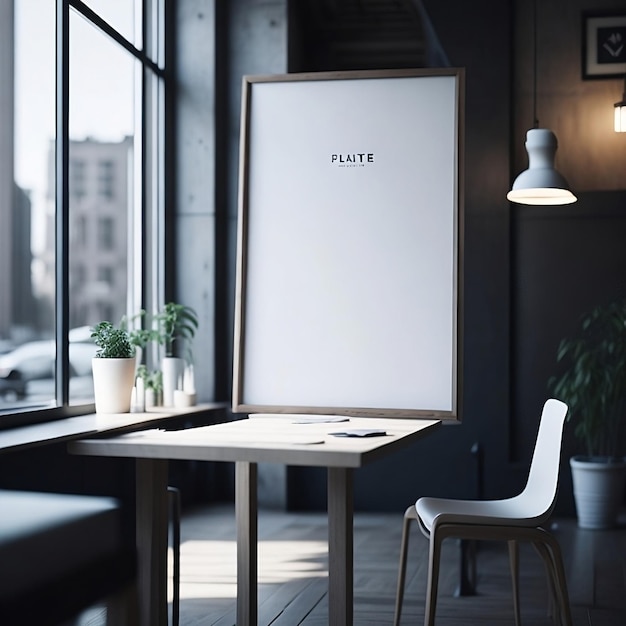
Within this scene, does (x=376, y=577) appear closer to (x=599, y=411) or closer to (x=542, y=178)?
(x=599, y=411)

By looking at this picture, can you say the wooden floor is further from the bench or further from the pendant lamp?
the pendant lamp

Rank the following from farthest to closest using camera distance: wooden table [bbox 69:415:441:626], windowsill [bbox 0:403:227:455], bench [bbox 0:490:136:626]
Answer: windowsill [bbox 0:403:227:455] < wooden table [bbox 69:415:441:626] < bench [bbox 0:490:136:626]

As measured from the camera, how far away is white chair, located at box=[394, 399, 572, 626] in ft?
9.77

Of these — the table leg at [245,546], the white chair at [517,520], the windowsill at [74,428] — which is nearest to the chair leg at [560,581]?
the white chair at [517,520]

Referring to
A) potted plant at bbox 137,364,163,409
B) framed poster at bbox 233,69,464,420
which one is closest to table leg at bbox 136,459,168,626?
framed poster at bbox 233,69,464,420

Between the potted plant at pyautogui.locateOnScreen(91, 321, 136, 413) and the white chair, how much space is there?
4.97 feet

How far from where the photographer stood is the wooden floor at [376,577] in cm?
390

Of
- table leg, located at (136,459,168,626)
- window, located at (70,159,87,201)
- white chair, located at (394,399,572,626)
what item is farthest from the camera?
window, located at (70,159,87,201)

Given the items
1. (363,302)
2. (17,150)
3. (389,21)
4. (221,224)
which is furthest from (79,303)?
(389,21)

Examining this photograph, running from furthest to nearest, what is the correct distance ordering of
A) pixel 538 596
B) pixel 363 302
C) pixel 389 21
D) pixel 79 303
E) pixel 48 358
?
1. pixel 389 21
2. pixel 79 303
3. pixel 48 358
4. pixel 538 596
5. pixel 363 302

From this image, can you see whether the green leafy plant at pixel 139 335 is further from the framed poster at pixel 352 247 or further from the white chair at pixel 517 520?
the white chair at pixel 517 520

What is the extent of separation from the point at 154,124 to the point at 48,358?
205 cm

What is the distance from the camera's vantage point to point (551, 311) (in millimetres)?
6105

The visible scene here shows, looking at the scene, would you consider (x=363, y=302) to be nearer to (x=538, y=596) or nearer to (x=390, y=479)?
(x=538, y=596)
